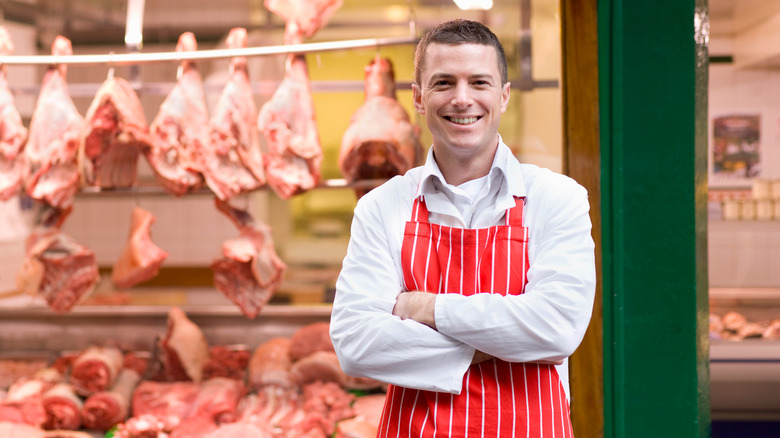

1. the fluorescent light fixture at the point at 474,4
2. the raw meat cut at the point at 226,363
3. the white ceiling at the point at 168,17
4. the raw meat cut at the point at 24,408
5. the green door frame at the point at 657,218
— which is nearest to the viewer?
the green door frame at the point at 657,218

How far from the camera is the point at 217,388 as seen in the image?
12.5ft

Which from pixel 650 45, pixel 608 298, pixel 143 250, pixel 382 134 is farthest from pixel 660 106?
pixel 143 250

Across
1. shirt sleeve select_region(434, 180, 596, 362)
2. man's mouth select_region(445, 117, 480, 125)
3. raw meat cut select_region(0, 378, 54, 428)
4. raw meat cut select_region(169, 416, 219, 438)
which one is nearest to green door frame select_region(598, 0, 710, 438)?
shirt sleeve select_region(434, 180, 596, 362)

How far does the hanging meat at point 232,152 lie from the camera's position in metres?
3.77

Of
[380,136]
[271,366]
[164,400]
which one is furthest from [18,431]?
[380,136]

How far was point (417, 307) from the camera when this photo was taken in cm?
182

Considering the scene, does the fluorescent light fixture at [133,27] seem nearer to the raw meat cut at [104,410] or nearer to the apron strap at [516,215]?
the raw meat cut at [104,410]

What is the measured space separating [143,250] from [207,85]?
1.44m

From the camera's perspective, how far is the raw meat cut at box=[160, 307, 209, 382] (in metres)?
4.02

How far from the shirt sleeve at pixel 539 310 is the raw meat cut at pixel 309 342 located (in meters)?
2.34

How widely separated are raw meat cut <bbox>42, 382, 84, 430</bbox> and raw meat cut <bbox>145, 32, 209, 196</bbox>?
3.77 ft

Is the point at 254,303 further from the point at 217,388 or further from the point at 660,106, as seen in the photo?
the point at 660,106

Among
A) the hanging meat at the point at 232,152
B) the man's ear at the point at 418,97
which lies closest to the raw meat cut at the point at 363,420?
the hanging meat at the point at 232,152

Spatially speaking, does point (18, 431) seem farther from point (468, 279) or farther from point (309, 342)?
point (468, 279)
